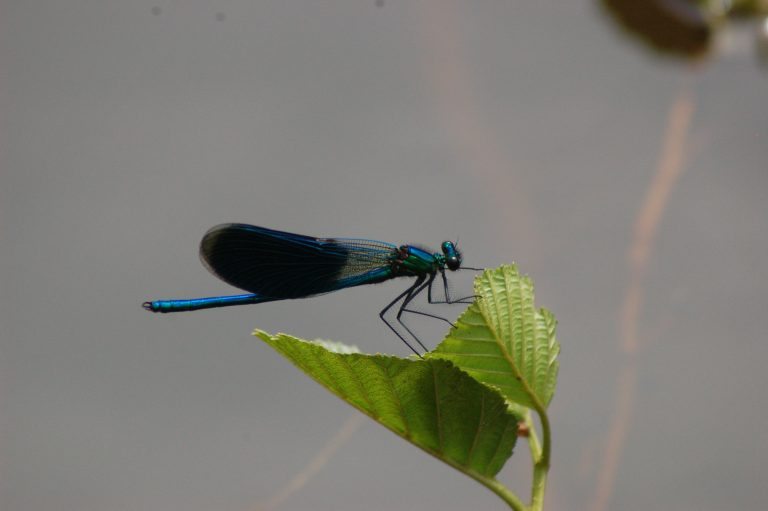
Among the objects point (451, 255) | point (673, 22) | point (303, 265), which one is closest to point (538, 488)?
point (451, 255)

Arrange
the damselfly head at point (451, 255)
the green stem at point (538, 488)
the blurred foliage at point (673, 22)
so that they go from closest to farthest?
the green stem at point (538, 488), the damselfly head at point (451, 255), the blurred foliage at point (673, 22)

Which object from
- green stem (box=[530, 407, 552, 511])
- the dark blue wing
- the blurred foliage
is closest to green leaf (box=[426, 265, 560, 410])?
green stem (box=[530, 407, 552, 511])

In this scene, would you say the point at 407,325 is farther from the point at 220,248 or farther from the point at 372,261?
the point at 220,248

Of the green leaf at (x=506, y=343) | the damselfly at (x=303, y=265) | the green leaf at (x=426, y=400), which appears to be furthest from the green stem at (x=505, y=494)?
the damselfly at (x=303, y=265)

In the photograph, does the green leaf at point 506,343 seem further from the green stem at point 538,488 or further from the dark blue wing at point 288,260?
the dark blue wing at point 288,260

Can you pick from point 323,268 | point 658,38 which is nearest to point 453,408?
point 323,268

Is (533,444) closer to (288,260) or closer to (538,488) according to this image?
(538,488)
